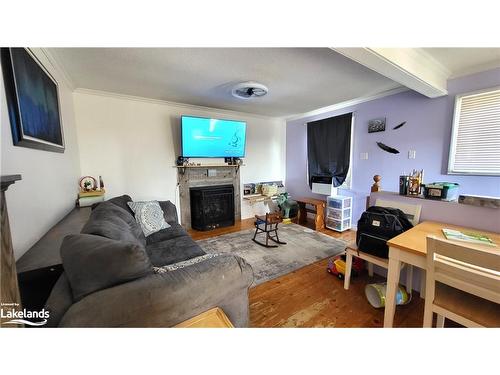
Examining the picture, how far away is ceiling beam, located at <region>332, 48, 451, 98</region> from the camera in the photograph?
1372 mm

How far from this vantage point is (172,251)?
71.8 inches

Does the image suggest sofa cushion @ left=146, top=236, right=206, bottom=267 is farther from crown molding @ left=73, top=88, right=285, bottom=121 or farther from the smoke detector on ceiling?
crown molding @ left=73, top=88, right=285, bottom=121

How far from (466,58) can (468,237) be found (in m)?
1.89

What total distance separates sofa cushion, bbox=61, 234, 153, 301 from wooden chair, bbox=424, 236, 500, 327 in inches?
59.4

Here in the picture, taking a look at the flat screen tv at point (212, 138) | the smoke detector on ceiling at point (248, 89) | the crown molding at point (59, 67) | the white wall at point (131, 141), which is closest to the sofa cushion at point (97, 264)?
the crown molding at point (59, 67)

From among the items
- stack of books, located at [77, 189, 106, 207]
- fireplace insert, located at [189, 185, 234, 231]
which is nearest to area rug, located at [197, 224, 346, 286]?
fireplace insert, located at [189, 185, 234, 231]

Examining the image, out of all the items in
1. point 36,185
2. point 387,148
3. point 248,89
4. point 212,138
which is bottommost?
point 36,185

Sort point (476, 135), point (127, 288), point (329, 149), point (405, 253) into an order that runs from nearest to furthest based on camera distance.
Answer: point (127, 288) < point (405, 253) < point (476, 135) < point (329, 149)

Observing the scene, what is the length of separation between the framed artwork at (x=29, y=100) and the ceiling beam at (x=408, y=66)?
1991 mm

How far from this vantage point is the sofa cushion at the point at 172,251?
1.69 metres

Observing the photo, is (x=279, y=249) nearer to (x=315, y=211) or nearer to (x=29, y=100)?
(x=315, y=211)

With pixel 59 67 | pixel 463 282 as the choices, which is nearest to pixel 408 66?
pixel 463 282
